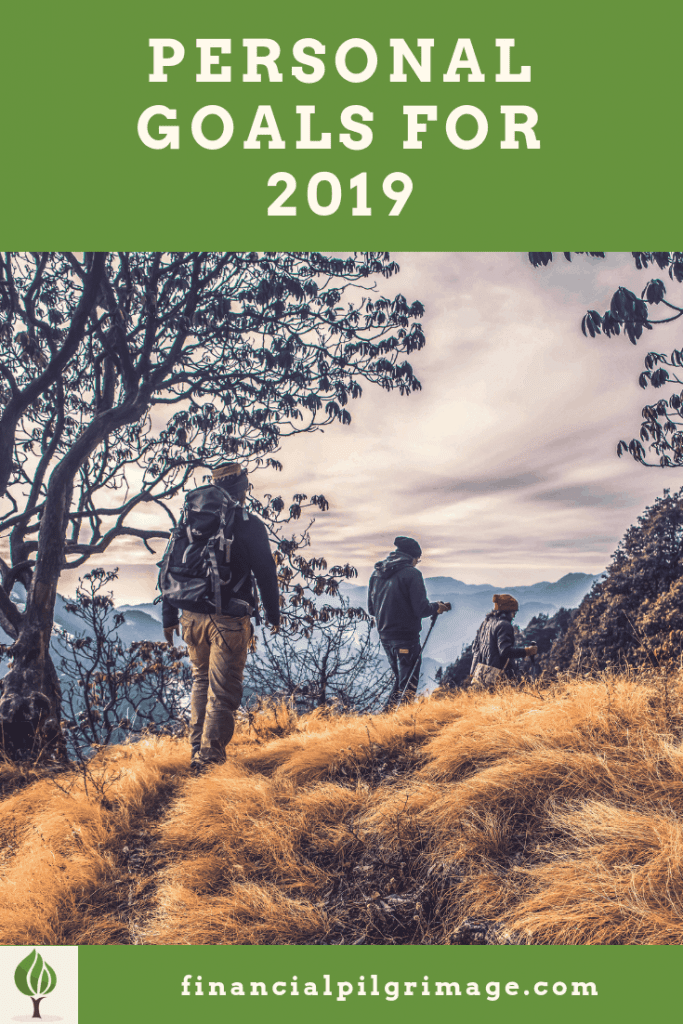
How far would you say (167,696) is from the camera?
9.50 metres

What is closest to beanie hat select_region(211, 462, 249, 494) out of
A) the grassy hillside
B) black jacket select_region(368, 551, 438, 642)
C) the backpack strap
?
the backpack strap

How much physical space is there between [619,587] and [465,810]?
32.2 feet

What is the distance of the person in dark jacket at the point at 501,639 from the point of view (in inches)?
239

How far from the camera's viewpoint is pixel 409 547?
6.54 meters

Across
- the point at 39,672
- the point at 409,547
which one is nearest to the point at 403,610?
the point at 409,547

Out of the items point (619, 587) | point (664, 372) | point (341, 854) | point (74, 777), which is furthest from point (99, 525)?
point (619, 587)

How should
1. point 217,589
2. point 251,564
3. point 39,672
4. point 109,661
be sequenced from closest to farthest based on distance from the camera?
point 217,589, point 251,564, point 39,672, point 109,661

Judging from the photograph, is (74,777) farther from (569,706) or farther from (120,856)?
(569,706)

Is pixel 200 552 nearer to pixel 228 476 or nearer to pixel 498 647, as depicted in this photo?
pixel 228 476

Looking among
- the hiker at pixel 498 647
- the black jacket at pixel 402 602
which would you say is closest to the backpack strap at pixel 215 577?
the black jacket at pixel 402 602

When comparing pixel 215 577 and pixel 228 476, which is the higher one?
pixel 228 476

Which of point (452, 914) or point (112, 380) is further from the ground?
point (112, 380)

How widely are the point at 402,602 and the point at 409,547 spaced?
0.66 metres

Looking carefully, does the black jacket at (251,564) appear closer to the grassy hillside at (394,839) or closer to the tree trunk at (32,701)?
the grassy hillside at (394,839)
